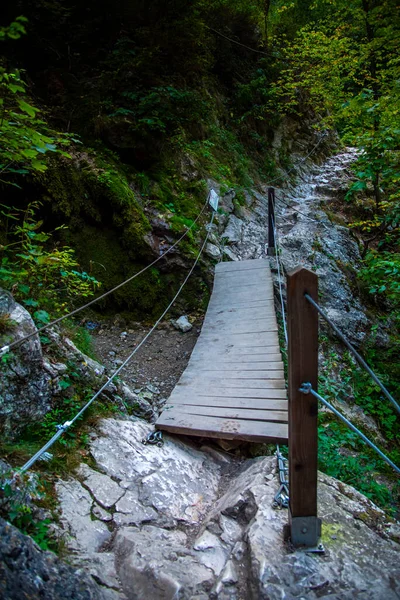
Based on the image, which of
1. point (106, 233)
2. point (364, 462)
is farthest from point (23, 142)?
point (364, 462)

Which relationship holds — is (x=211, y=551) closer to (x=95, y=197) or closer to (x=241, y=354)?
(x=241, y=354)

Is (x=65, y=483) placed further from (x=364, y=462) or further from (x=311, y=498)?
(x=364, y=462)

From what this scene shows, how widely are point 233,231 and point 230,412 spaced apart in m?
5.96

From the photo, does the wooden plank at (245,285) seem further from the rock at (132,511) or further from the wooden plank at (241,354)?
the rock at (132,511)

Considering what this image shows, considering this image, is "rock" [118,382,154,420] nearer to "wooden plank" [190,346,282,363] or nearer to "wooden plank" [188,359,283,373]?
"wooden plank" [188,359,283,373]

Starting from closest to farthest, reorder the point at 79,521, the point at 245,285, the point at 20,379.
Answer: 1. the point at 79,521
2. the point at 20,379
3. the point at 245,285

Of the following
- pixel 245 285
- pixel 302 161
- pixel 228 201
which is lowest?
pixel 245 285

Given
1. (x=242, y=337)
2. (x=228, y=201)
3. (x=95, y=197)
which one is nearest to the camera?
(x=242, y=337)

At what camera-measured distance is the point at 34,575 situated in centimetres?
150

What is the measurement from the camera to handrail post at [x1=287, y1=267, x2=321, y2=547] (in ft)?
5.90

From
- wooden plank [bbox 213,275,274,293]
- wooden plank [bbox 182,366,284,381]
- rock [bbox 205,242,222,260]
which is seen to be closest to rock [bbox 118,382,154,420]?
wooden plank [bbox 182,366,284,381]

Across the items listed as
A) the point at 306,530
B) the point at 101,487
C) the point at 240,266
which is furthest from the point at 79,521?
the point at 240,266

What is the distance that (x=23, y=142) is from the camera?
2.59 meters

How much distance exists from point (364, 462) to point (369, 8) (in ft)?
34.0
